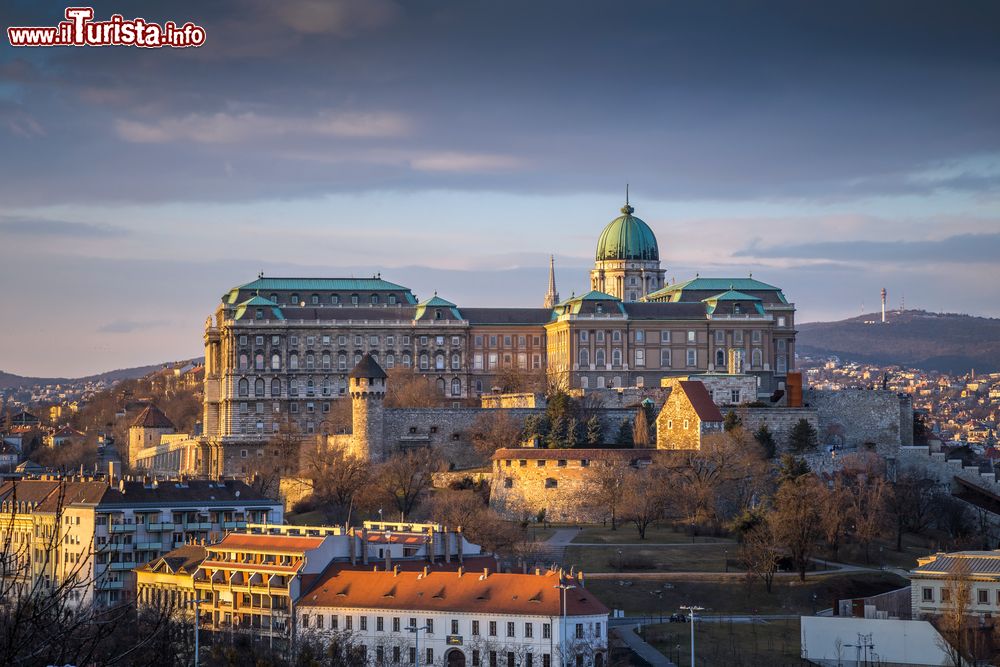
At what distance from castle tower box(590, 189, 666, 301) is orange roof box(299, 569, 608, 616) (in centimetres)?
10427

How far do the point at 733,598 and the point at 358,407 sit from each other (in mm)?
43279

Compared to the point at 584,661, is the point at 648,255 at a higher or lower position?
higher

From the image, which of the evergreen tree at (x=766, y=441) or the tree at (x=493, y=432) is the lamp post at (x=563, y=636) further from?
the tree at (x=493, y=432)

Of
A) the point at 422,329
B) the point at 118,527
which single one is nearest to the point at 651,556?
the point at 118,527

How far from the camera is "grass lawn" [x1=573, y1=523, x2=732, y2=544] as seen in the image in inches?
4126

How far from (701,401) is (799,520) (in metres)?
20.1

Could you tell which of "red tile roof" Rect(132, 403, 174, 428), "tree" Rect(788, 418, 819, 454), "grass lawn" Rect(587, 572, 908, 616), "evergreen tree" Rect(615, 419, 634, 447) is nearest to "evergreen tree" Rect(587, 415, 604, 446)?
"evergreen tree" Rect(615, 419, 634, 447)

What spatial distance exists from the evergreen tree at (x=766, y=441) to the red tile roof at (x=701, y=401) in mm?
2612

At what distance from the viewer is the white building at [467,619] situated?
260 ft

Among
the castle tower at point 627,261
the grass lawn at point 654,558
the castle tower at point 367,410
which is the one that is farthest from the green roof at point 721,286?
the grass lawn at point 654,558

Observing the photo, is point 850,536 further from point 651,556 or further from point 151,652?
point 151,652

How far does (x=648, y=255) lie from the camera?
192 meters

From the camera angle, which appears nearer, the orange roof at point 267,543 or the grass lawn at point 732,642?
the grass lawn at point 732,642

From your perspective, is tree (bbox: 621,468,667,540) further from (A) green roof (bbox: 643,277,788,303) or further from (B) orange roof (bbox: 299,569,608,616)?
(A) green roof (bbox: 643,277,788,303)
